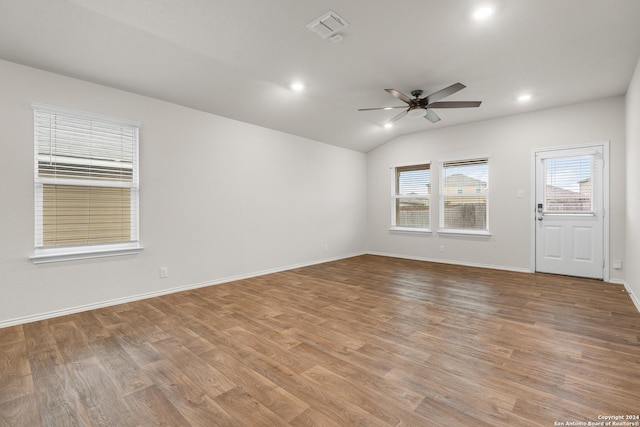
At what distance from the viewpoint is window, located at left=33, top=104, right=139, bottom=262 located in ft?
9.98

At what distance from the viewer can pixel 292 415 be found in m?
1.57

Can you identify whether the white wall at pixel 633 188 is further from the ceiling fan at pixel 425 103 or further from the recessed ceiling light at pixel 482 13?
the recessed ceiling light at pixel 482 13

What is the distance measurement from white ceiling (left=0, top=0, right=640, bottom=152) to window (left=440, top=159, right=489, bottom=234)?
1.59 m

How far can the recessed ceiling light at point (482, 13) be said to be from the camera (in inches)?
97.0

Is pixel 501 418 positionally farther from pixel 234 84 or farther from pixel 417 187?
pixel 417 187

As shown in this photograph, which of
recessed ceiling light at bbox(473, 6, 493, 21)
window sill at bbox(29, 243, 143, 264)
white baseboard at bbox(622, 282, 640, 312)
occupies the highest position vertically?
recessed ceiling light at bbox(473, 6, 493, 21)

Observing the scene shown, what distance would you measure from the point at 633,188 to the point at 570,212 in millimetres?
1181

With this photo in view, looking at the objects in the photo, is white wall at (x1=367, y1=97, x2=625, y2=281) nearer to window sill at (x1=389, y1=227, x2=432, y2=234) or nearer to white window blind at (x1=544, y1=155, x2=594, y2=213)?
window sill at (x1=389, y1=227, x2=432, y2=234)

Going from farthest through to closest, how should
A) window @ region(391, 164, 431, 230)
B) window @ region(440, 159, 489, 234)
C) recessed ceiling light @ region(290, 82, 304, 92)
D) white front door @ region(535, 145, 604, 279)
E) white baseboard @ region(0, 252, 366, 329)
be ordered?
window @ region(391, 164, 431, 230), window @ region(440, 159, 489, 234), white front door @ region(535, 145, 604, 279), recessed ceiling light @ region(290, 82, 304, 92), white baseboard @ region(0, 252, 366, 329)

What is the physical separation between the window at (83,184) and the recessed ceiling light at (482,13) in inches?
152

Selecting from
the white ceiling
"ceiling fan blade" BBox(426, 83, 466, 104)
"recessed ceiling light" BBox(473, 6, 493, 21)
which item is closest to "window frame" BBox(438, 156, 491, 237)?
the white ceiling

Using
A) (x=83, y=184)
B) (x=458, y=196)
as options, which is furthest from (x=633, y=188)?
(x=83, y=184)

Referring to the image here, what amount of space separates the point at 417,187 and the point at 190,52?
5.07 metres

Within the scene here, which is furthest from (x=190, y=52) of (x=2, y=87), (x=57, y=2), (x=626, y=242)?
(x=626, y=242)
